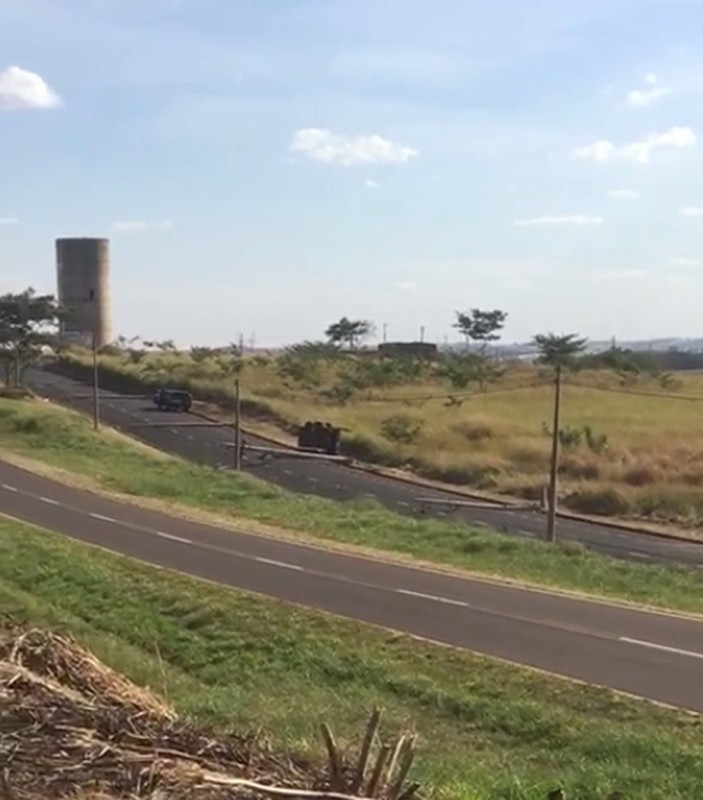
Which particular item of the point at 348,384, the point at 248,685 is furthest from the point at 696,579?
the point at 348,384

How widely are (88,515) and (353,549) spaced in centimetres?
851

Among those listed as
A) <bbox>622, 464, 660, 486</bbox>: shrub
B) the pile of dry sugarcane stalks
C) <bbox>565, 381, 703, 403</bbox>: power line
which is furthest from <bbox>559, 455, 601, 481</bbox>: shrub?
the pile of dry sugarcane stalks

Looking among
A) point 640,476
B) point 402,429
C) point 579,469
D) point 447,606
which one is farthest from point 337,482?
point 447,606

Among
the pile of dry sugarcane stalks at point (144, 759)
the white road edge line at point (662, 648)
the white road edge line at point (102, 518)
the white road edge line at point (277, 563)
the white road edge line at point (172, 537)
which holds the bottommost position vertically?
the white road edge line at point (102, 518)

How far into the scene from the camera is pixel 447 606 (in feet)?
71.9

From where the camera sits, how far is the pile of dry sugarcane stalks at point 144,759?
4758 mm

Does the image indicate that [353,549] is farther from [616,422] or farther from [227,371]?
[227,371]

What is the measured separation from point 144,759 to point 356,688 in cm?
1199

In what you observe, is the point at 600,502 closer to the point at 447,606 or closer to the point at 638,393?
the point at 447,606

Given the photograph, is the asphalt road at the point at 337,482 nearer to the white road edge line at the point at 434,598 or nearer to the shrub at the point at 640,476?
the shrub at the point at 640,476

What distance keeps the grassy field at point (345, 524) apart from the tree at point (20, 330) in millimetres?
21938

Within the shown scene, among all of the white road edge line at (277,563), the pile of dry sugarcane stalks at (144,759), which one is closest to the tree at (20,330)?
the white road edge line at (277,563)

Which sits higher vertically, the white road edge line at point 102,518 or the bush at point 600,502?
the white road edge line at point 102,518

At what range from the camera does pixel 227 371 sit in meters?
95.1
